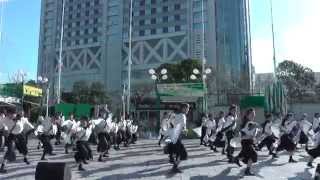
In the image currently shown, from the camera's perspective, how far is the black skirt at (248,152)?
1289cm

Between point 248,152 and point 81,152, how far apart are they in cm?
506

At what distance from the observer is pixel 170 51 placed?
99625 mm

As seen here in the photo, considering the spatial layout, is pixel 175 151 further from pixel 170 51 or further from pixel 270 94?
pixel 170 51

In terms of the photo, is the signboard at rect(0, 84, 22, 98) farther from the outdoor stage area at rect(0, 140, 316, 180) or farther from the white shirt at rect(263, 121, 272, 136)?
the white shirt at rect(263, 121, 272, 136)

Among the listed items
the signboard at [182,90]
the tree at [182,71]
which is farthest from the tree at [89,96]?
the signboard at [182,90]


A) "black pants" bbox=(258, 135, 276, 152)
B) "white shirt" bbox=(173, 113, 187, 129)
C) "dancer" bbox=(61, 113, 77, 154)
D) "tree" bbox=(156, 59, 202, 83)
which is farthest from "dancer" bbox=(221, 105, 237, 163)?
"tree" bbox=(156, 59, 202, 83)

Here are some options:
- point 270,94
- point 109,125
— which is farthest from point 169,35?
point 109,125

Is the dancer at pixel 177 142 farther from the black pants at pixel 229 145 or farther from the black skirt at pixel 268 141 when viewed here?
the black skirt at pixel 268 141

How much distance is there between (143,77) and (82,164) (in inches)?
3398

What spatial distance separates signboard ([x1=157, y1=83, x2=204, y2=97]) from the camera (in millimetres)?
41144

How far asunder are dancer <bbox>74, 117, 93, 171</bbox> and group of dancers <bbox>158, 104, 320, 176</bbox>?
2.50 meters

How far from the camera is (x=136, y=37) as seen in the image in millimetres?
105312

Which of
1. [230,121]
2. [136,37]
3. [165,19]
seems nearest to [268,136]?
[230,121]

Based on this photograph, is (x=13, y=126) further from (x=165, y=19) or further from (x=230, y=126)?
(x=165, y=19)
